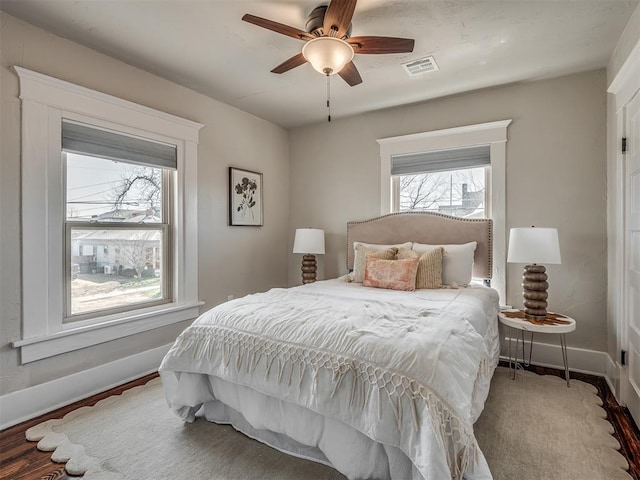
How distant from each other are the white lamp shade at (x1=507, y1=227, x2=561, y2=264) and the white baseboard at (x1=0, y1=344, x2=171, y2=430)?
10.8 ft

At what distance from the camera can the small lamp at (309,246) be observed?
3959mm

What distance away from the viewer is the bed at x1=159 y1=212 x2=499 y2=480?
1323 mm

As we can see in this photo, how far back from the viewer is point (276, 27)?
191 cm

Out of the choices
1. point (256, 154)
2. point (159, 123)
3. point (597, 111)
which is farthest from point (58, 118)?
point (597, 111)

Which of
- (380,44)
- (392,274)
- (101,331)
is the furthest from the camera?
(392,274)

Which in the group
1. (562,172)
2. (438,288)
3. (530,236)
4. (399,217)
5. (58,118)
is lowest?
(438,288)

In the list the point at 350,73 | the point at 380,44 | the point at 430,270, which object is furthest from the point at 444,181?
the point at 380,44

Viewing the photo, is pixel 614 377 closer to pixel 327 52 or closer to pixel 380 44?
pixel 380 44

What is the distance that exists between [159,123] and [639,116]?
11.9 feet

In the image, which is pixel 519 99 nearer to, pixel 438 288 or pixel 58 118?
pixel 438 288

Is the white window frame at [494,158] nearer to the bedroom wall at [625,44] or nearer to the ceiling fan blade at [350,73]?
the bedroom wall at [625,44]

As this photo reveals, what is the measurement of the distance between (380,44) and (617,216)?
2.21 meters

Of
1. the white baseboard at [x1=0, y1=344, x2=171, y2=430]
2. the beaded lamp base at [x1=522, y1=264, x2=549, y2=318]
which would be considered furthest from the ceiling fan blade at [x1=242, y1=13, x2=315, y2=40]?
the white baseboard at [x1=0, y1=344, x2=171, y2=430]

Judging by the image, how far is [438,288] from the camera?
9.68 ft
